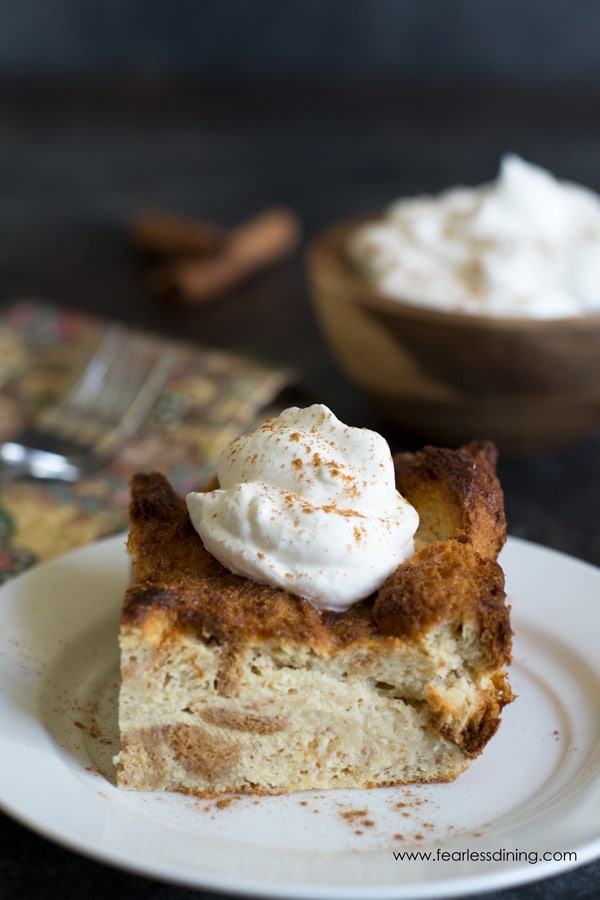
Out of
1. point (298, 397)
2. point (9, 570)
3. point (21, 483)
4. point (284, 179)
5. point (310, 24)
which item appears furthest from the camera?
point (310, 24)

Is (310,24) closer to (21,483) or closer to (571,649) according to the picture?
(21,483)

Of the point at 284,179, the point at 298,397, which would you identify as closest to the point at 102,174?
the point at 284,179

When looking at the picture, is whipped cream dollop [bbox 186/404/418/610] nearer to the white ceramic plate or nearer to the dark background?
the white ceramic plate

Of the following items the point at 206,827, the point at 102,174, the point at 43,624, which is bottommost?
the point at 102,174

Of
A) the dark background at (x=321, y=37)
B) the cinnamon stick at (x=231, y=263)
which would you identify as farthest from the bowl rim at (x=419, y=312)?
the dark background at (x=321, y=37)

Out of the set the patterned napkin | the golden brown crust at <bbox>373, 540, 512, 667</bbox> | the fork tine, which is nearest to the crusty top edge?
the golden brown crust at <bbox>373, 540, 512, 667</bbox>

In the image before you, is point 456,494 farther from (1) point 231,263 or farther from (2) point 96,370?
(1) point 231,263

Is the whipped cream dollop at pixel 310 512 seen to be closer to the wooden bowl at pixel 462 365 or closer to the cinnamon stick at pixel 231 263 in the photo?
the wooden bowl at pixel 462 365
